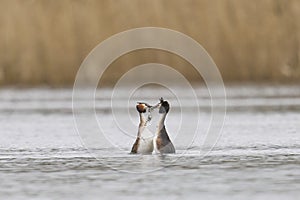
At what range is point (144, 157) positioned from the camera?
836 cm

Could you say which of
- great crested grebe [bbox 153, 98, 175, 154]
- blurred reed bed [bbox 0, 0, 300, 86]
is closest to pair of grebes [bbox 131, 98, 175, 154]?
great crested grebe [bbox 153, 98, 175, 154]

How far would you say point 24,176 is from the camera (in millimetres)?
7523

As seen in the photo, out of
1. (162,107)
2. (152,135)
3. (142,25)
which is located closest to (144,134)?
(152,135)

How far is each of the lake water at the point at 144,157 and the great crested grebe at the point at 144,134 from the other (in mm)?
72

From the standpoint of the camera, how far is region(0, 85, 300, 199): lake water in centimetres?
686

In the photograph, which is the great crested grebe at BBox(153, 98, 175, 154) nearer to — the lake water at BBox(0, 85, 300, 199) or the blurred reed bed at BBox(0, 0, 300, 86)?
the lake water at BBox(0, 85, 300, 199)

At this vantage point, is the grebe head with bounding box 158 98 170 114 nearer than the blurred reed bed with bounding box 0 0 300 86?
Yes

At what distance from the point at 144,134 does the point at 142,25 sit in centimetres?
645

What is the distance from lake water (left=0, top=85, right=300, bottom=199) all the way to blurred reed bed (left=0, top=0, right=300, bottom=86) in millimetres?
1022

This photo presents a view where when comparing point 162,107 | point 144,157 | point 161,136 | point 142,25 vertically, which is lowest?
point 144,157

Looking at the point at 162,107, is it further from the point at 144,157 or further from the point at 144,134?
the point at 144,157

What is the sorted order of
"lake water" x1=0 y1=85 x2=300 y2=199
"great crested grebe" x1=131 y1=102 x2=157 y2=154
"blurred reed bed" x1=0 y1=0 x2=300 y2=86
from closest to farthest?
"lake water" x1=0 y1=85 x2=300 y2=199, "great crested grebe" x1=131 y1=102 x2=157 y2=154, "blurred reed bed" x1=0 y1=0 x2=300 y2=86

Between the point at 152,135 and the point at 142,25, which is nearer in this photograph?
the point at 152,135

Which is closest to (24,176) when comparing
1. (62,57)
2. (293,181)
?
(293,181)
